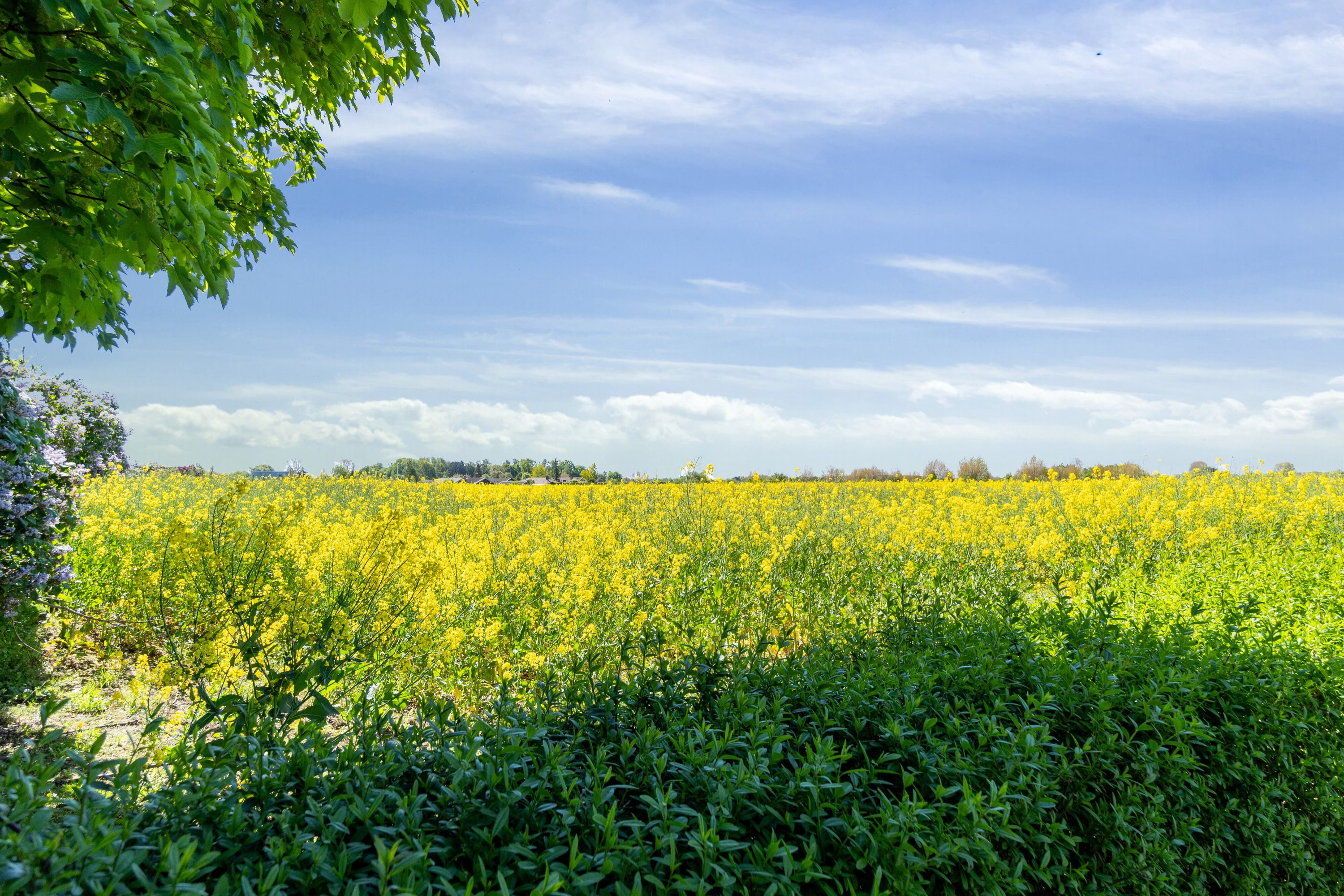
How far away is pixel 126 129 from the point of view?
93.6 inches

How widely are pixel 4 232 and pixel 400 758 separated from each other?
3514 millimetres

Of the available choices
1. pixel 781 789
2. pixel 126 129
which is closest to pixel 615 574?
pixel 781 789

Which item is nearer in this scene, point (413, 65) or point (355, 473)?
point (413, 65)

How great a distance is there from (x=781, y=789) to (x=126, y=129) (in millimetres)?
3004

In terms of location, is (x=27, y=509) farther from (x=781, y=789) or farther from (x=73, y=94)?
(x=781, y=789)

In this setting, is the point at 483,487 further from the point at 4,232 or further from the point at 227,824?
the point at 227,824

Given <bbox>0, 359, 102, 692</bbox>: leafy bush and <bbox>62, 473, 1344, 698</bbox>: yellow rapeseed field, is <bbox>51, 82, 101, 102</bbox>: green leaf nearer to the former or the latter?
<bbox>62, 473, 1344, 698</bbox>: yellow rapeseed field

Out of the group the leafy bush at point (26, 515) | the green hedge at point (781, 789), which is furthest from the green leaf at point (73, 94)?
the leafy bush at point (26, 515)

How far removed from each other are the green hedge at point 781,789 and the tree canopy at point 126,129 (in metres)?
2.02

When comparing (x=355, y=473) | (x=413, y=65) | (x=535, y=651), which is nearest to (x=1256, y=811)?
(x=535, y=651)

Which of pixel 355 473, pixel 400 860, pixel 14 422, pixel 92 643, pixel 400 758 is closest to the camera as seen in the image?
pixel 400 860

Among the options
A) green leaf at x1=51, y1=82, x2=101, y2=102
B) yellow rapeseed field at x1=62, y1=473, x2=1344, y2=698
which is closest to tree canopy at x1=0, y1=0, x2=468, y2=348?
green leaf at x1=51, y1=82, x2=101, y2=102

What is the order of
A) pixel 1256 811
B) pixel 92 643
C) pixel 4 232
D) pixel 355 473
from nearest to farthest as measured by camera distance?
pixel 1256 811, pixel 4 232, pixel 92 643, pixel 355 473

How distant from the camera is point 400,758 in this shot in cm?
217
